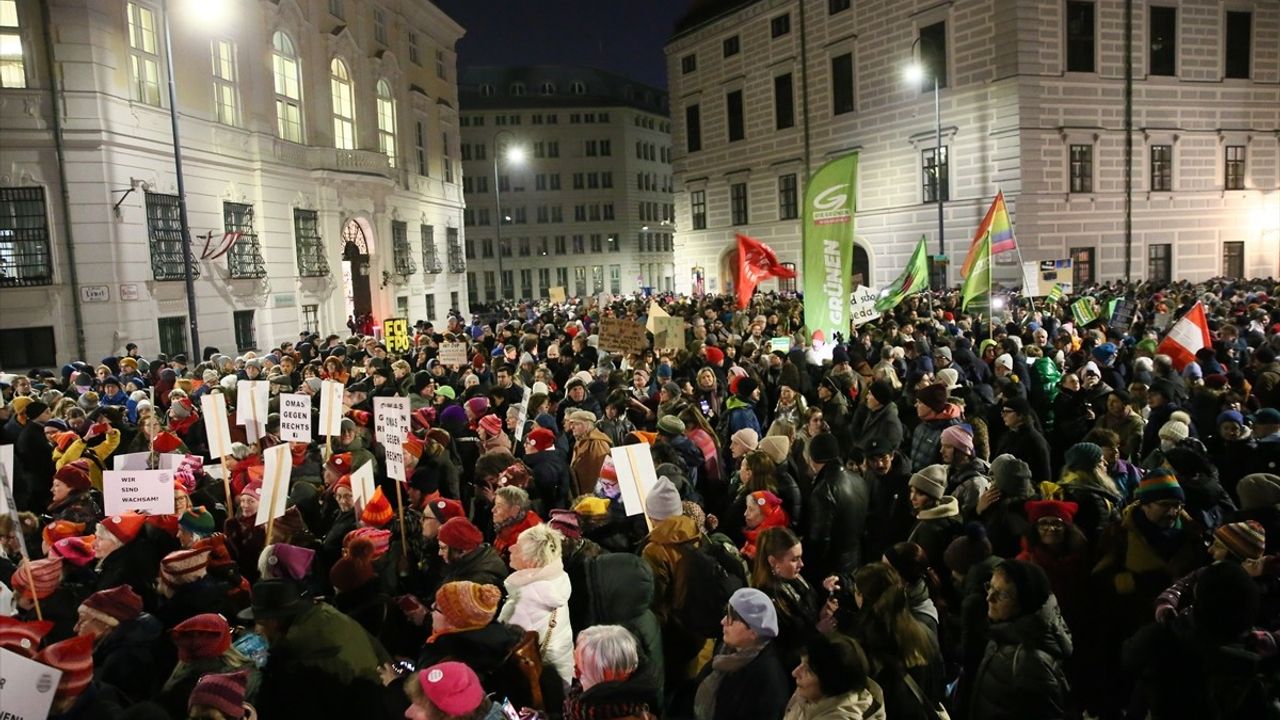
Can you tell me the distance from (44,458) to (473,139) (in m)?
80.0

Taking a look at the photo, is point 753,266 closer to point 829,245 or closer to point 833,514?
point 829,245

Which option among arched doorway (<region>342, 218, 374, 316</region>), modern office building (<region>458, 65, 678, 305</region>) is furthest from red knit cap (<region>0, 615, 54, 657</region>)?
modern office building (<region>458, 65, 678, 305</region>)

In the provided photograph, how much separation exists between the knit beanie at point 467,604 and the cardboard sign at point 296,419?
4725 millimetres

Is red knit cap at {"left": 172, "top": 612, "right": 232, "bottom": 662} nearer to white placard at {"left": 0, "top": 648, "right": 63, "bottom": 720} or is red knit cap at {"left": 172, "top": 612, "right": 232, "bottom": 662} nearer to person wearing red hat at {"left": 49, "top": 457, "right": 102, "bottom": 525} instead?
white placard at {"left": 0, "top": 648, "right": 63, "bottom": 720}

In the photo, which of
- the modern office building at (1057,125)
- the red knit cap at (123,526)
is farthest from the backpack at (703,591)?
the modern office building at (1057,125)

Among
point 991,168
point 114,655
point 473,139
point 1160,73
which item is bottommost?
point 114,655

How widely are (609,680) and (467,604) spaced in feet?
3.09

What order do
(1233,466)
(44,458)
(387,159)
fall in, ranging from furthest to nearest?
1. (387,159)
2. (44,458)
3. (1233,466)

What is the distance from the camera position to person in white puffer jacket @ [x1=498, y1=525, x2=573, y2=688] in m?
4.65

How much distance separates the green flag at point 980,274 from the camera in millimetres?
14844

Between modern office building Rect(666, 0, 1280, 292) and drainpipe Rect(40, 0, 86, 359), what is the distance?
24800mm

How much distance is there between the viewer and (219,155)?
24.0m

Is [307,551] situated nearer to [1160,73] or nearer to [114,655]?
[114,655]

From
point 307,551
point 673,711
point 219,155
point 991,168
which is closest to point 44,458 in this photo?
point 307,551
